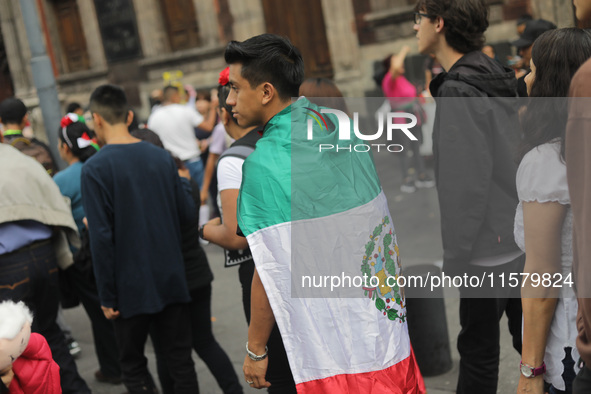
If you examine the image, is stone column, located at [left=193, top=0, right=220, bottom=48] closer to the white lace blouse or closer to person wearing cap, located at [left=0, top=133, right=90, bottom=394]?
person wearing cap, located at [left=0, top=133, right=90, bottom=394]

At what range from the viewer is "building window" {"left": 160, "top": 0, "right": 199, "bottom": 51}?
55.3ft

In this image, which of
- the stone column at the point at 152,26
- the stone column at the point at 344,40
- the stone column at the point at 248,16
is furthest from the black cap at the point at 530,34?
the stone column at the point at 152,26

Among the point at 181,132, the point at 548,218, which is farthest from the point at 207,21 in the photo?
the point at 548,218

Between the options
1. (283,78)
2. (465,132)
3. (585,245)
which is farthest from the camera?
(465,132)

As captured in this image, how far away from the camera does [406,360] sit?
8.40ft

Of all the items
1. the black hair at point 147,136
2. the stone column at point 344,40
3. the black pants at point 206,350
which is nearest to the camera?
the black pants at point 206,350

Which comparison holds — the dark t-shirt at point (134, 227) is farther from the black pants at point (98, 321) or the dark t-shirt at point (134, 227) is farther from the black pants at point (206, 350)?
the black pants at point (98, 321)

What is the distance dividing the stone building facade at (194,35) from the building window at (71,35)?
0.03 m

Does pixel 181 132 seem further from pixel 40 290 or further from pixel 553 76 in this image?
pixel 553 76

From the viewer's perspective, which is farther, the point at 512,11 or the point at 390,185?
the point at 512,11

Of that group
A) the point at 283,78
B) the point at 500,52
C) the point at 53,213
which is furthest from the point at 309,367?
the point at 500,52

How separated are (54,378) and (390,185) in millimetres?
7130

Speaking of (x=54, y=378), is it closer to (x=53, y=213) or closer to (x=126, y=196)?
(x=126, y=196)

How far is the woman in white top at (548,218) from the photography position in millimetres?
2137
